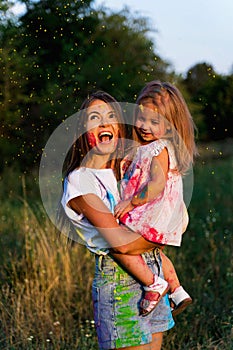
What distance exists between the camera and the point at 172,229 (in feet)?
7.86

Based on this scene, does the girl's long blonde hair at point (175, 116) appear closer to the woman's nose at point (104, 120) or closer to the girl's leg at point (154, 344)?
the woman's nose at point (104, 120)

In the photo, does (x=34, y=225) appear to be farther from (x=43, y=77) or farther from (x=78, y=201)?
(x=78, y=201)

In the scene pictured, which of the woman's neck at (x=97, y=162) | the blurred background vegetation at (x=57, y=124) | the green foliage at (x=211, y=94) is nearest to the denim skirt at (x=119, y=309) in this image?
the woman's neck at (x=97, y=162)

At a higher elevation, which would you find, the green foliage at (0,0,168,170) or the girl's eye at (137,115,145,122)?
the green foliage at (0,0,168,170)

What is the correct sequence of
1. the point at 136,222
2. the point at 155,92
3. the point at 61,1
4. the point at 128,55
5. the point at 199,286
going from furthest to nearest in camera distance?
the point at 128,55 → the point at 199,286 → the point at 61,1 → the point at 155,92 → the point at 136,222

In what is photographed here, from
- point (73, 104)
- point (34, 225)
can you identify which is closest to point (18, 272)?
point (34, 225)

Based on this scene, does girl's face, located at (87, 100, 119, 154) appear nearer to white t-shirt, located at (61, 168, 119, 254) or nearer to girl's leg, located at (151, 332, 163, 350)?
white t-shirt, located at (61, 168, 119, 254)

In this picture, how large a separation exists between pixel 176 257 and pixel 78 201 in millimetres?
3134

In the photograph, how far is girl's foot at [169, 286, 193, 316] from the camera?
253cm

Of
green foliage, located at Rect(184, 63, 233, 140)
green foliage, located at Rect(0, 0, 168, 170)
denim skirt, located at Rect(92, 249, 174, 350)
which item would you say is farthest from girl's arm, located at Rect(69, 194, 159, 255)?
green foliage, located at Rect(184, 63, 233, 140)

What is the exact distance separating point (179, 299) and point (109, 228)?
516mm

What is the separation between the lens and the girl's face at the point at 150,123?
246 cm

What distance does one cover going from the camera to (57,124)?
4.71 meters

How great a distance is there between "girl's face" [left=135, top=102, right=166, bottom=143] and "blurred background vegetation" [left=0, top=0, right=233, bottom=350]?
119cm
